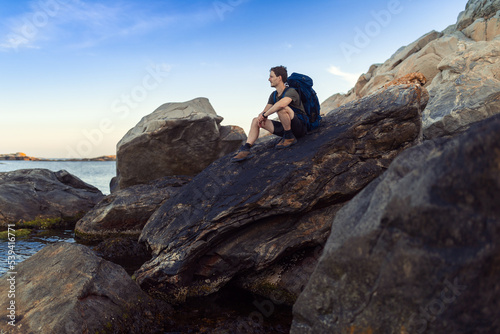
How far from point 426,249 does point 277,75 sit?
7.70 meters

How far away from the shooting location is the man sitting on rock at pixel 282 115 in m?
10.6

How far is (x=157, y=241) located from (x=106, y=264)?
2565 millimetres

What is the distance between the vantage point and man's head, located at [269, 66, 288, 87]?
1074 cm

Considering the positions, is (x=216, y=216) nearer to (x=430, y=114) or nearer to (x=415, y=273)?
(x=415, y=273)

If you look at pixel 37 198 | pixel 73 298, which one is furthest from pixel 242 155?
pixel 37 198

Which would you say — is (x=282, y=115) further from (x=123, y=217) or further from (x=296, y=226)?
(x=123, y=217)

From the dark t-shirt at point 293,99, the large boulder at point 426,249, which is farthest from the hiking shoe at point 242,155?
the large boulder at point 426,249

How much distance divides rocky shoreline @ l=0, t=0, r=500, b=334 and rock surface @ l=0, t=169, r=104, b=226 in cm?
10

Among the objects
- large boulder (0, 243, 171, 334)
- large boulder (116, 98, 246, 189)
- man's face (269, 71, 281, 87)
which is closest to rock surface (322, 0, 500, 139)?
man's face (269, 71, 281, 87)

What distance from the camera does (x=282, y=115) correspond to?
10719mm

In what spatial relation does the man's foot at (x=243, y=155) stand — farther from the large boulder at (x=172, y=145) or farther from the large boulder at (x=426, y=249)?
the large boulder at (x=172, y=145)

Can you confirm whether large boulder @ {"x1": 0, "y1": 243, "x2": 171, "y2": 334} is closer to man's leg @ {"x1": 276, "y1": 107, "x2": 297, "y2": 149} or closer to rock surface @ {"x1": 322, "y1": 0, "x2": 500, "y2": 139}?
man's leg @ {"x1": 276, "y1": 107, "x2": 297, "y2": 149}

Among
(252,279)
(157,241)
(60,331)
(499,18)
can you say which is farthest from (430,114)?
(499,18)

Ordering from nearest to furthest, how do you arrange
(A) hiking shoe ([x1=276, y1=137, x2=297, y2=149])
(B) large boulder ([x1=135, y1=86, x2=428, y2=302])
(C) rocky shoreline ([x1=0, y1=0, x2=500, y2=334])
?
(C) rocky shoreline ([x1=0, y1=0, x2=500, y2=334]) → (B) large boulder ([x1=135, y1=86, x2=428, y2=302]) → (A) hiking shoe ([x1=276, y1=137, x2=297, y2=149])
